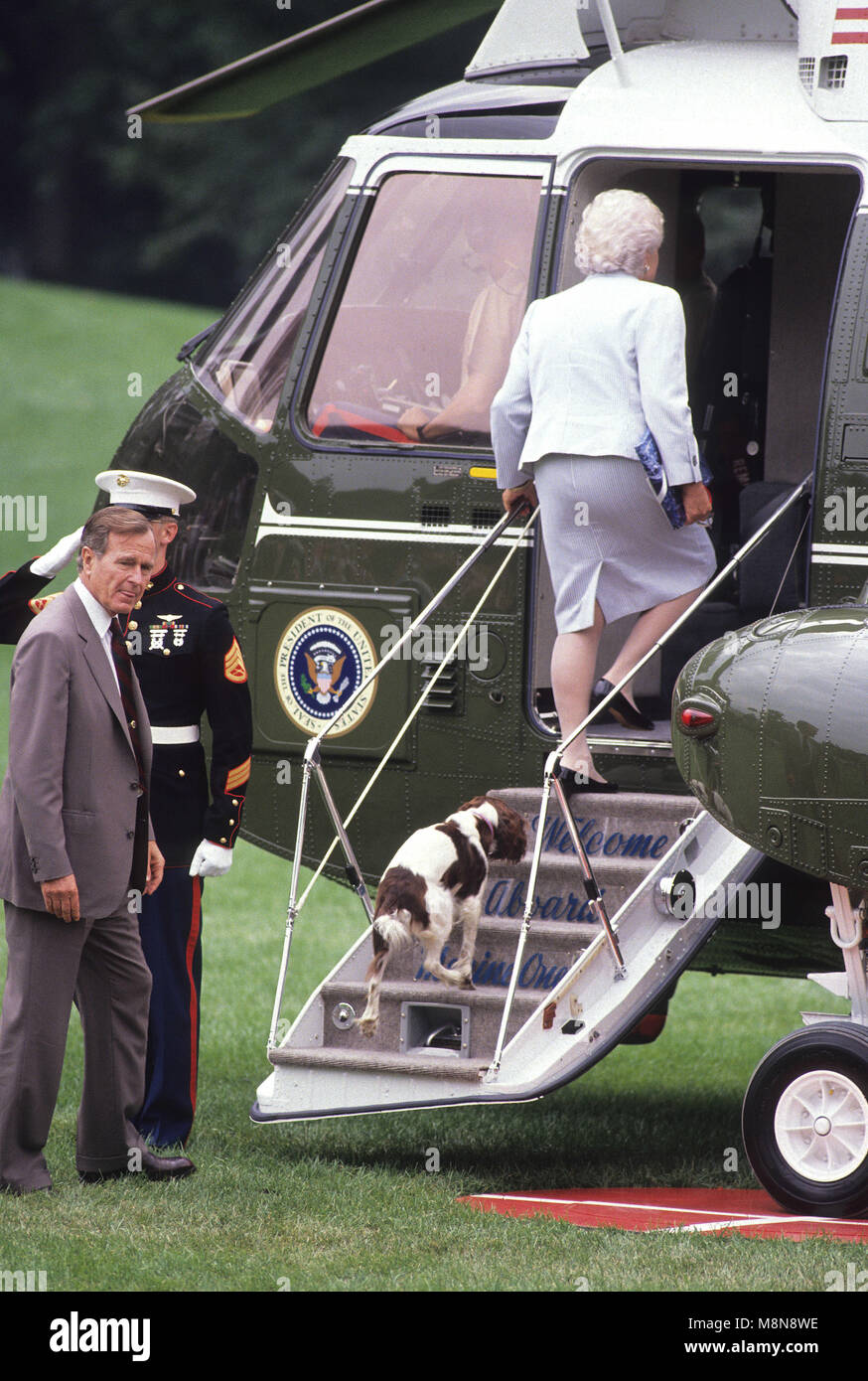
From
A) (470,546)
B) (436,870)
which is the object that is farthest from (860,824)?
(470,546)

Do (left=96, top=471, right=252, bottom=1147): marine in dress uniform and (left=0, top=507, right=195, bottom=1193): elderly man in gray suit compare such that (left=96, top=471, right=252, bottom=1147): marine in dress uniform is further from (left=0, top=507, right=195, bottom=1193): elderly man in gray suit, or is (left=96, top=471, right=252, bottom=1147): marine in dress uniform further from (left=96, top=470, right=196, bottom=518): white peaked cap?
(left=0, top=507, right=195, bottom=1193): elderly man in gray suit

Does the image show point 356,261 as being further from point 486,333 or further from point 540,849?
point 540,849

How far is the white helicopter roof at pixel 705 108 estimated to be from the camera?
6254 millimetres

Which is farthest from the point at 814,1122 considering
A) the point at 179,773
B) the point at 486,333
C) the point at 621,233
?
the point at 486,333

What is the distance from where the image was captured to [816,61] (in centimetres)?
618

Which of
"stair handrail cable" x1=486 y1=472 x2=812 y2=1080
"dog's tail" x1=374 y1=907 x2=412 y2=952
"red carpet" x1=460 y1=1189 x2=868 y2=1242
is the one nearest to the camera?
"red carpet" x1=460 y1=1189 x2=868 y2=1242

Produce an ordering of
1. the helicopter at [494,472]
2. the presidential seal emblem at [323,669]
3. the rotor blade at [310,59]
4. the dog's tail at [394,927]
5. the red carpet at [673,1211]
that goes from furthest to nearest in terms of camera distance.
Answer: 1. the rotor blade at [310,59]
2. the presidential seal emblem at [323,669]
3. the helicopter at [494,472]
4. the dog's tail at [394,927]
5. the red carpet at [673,1211]

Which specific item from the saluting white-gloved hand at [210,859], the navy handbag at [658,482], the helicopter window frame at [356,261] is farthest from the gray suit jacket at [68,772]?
the navy handbag at [658,482]

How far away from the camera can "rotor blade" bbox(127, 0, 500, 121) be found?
696 cm

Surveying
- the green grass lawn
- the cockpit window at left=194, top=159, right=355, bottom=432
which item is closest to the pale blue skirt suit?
the cockpit window at left=194, top=159, right=355, bottom=432

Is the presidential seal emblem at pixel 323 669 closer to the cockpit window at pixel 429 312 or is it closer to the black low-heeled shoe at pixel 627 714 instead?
the cockpit window at pixel 429 312

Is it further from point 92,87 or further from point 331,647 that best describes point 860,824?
point 92,87

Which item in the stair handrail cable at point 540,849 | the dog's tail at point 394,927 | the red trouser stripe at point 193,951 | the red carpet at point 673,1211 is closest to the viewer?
the red carpet at point 673,1211

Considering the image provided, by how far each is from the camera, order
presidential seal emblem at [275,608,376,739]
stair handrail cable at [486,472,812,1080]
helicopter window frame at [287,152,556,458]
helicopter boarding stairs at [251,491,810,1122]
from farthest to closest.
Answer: presidential seal emblem at [275,608,376,739]
helicopter window frame at [287,152,556,458]
helicopter boarding stairs at [251,491,810,1122]
stair handrail cable at [486,472,812,1080]
